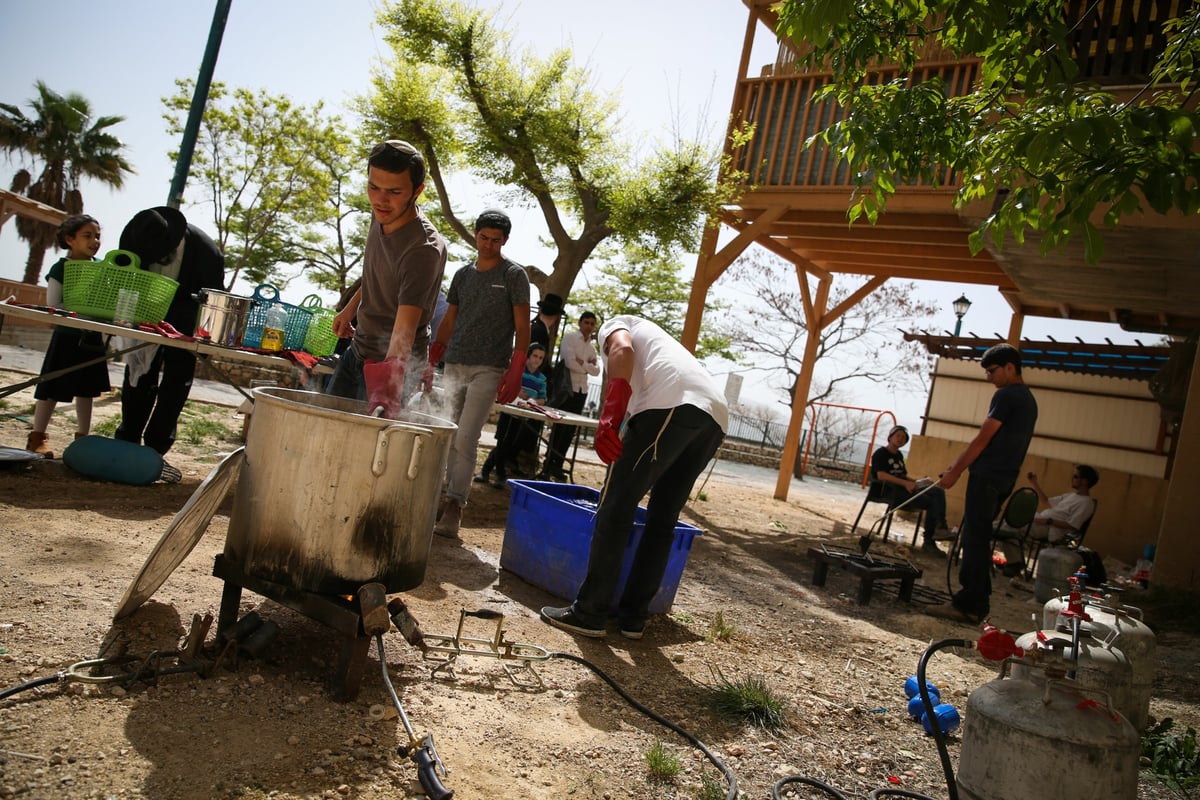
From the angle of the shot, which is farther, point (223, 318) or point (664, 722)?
point (223, 318)

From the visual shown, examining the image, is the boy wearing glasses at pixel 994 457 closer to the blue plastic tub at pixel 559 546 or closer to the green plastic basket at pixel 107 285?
the blue plastic tub at pixel 559 546

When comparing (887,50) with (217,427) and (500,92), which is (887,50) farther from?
(500,92)

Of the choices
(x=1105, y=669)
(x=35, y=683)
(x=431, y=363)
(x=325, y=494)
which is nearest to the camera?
(x=35, y=683)

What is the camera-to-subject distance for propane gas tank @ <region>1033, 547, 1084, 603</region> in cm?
636

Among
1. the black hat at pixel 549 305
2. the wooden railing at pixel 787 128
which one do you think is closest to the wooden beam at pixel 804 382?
the wooden railing at pixel 787 128

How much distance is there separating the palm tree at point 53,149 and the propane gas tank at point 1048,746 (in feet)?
92.2

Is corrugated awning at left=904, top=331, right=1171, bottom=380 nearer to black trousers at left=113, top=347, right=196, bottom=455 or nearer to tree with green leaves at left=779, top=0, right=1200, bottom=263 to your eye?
tree with green leaves at left=779, top=0, right=1200, bottom=263

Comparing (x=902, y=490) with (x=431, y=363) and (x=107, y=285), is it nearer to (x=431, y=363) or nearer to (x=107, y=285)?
(x=431, y=363)

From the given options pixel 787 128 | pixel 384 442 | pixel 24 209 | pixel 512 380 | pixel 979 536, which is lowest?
pixel 979 536

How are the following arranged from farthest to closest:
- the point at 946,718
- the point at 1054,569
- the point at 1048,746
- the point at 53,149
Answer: the point at 53,149 → the point at 1054,569 → the point at 946,718 → the point at 1048,746

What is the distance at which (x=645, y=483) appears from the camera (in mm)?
3488

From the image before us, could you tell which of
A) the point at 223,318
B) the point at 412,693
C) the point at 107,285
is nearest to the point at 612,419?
the point at 412,693

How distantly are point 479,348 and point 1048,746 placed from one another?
136 inches

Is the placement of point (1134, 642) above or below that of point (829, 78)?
below
